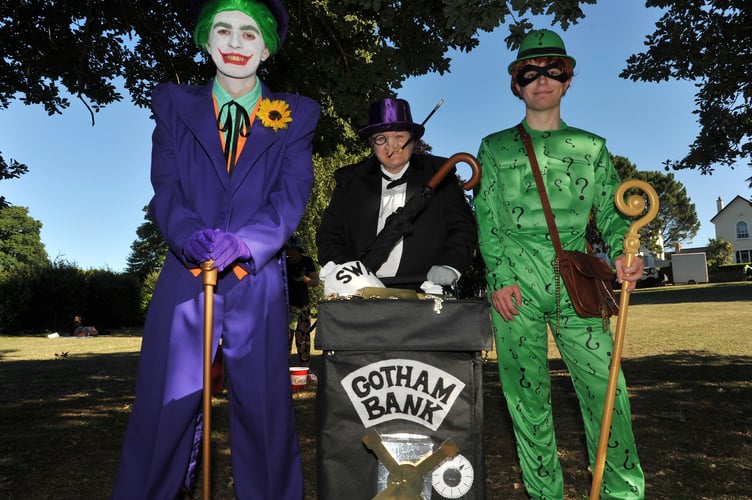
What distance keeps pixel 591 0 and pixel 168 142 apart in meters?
2.59

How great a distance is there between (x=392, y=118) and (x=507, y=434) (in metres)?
3.56

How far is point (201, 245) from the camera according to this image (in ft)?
8.38

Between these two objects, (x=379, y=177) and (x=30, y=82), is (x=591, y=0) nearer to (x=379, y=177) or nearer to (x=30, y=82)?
(x=379, y=177)

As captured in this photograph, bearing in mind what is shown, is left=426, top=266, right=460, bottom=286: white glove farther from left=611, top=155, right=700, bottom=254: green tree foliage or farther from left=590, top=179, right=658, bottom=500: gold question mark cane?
left=611, top=155, right=700, bottom=254: green tree foliage

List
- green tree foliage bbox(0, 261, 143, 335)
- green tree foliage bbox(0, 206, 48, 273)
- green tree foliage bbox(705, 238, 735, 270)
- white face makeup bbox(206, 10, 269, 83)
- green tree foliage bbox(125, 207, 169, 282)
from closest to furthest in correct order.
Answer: white face makeup bbox(206, 10, 269, 83)
green tree foliage bbox(0, 261, 143, 335)
green tree foliage bbox(125, 207, 169, 282)
green tree foliage bbox(705, 238, 735, 270)
green tree foliage bbox(0, 206, 48, 273)

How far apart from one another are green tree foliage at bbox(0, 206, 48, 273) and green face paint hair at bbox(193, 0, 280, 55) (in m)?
67.7

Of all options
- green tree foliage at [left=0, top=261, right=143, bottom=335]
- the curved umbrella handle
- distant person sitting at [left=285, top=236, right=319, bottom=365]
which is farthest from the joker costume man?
green tree foliage at [left=0, top=261, right=143, bottom=335]

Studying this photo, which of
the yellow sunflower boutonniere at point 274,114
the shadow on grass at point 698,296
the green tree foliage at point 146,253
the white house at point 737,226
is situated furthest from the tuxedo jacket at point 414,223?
the white house at point 737,226

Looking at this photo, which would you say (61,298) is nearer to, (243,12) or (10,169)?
(10,169)

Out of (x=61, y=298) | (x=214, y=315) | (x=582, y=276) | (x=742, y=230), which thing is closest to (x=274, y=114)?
(x=214, y=315)

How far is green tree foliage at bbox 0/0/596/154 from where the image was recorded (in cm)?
671

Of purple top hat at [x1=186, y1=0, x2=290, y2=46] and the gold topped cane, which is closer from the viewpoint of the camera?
the gold topped cane

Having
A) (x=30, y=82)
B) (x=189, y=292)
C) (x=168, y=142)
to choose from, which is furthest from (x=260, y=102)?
(x=30, y=82)

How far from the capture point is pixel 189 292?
8.96 ft
